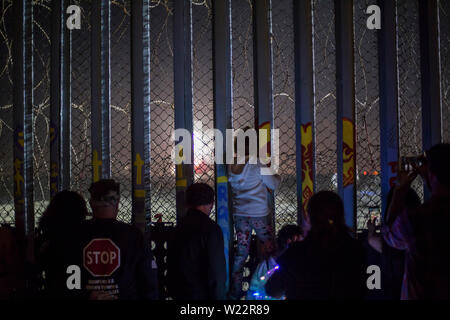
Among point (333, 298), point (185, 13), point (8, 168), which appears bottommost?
point (333, 298)

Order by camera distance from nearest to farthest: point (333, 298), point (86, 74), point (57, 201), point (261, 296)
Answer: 1. point (333, 298)
2. point (57, 201)
3. point (261, 296)
4. point (86, 74)

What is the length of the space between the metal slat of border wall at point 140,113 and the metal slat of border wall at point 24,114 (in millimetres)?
1324

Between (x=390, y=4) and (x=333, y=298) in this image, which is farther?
(x=390, y=4)

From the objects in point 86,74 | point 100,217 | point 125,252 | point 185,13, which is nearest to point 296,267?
point 125,252

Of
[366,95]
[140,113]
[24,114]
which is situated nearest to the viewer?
[140,113]

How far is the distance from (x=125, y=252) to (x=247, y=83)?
274 cm

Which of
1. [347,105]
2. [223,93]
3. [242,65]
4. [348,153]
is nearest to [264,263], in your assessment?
[348,153]

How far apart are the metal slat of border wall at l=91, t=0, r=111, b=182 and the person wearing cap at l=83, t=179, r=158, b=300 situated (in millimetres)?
2019

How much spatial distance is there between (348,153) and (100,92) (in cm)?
305

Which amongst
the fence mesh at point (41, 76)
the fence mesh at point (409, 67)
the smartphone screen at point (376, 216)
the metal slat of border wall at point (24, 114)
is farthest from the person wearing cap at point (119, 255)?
the fence mesh at point (409, 67)

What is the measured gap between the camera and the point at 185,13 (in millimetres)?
3861

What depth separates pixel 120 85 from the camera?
13.8 feet

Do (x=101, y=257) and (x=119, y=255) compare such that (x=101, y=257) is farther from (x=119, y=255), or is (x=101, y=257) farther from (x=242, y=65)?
(x=242, y=65)

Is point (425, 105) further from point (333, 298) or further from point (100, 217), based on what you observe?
point (100, 217)
